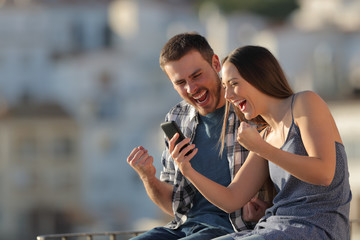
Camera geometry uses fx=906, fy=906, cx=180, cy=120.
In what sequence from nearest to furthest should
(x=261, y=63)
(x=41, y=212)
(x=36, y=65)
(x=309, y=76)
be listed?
(x=261, y=63)
(x=309, y=76)
(x=41, y=212)
(x=36, y=65)

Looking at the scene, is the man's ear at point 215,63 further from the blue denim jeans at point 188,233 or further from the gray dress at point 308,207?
the gray dress at point 308,207

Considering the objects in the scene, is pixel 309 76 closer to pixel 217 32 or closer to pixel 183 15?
pixel 217 32

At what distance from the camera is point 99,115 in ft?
163

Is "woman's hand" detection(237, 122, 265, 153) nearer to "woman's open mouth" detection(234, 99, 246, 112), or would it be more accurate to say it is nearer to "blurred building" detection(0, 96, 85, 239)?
"woman's open mouth" detection(234, 99, 246, 112)

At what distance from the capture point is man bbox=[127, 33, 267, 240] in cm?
364

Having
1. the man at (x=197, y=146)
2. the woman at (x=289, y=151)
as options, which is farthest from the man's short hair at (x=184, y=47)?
the woman at (x=289, y=151)

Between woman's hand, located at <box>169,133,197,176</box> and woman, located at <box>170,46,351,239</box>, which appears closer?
woman, located at <box>170,46,351,239</box>

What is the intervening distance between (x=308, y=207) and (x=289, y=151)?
0.20 metres

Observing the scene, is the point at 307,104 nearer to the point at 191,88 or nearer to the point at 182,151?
the point at 182,151

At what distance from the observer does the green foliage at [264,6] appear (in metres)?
55.9

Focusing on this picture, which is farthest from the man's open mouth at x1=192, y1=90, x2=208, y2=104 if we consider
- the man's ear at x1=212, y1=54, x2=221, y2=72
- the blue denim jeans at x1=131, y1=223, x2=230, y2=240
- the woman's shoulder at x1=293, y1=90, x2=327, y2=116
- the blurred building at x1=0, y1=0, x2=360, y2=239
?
the blurred building at x1=0, y1=0, x2=360, y2=239

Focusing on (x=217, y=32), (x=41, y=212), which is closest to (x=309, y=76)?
(x=217, y=32)

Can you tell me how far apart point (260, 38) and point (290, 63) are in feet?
6.83

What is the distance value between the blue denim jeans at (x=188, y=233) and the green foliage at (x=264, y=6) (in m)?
51.8
